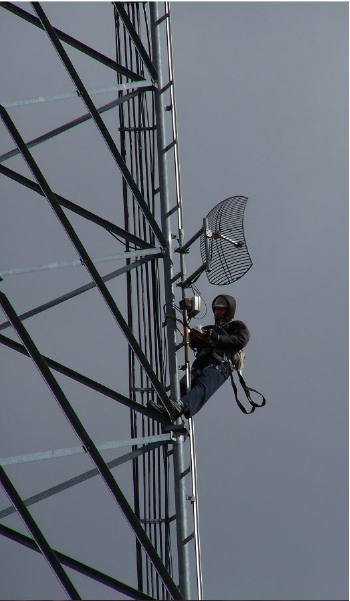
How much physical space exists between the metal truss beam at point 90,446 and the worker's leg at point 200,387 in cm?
228

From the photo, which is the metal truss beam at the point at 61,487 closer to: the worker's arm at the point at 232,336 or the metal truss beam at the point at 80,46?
the worker's arm at the point at 232,336


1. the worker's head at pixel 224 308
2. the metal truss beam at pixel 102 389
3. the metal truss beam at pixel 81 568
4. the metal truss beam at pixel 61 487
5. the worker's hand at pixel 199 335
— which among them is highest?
the worker's head at pixel 224 308

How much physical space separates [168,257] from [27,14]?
3933 millimetres

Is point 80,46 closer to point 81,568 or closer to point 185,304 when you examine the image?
point 185,304

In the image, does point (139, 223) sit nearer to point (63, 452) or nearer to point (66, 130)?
point (66, 130)

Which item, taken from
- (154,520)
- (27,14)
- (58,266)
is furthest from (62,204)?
(154,520)

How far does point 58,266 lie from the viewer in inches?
798

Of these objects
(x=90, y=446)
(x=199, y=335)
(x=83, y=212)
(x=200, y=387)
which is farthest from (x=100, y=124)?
(x=90, y=446)

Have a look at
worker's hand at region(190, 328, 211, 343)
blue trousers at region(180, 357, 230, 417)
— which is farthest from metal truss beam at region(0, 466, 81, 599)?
worker's hand at region(190, 328, 211, 343)

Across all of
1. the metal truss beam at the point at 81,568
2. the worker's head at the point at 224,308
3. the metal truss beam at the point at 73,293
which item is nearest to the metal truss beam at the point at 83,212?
the metal truss beam at the point at 73,293

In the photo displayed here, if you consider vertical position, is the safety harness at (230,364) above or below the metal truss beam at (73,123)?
below

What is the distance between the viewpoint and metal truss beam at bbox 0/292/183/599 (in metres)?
17.9

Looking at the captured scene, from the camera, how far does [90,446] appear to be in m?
18.2

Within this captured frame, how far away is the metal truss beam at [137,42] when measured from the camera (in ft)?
68.5
